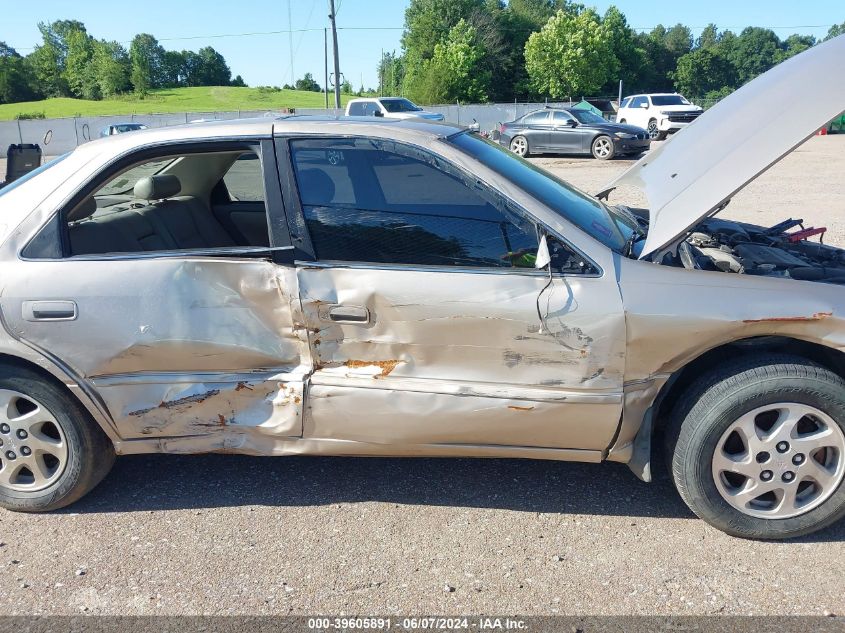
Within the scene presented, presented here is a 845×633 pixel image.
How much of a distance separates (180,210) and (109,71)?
10304 centimetres

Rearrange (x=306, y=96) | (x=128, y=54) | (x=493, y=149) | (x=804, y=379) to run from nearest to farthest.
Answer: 1. (x=804, y=379)
2. (x=493, y=149)
3. (x=306, y=96)
4. (x=128, y=54)

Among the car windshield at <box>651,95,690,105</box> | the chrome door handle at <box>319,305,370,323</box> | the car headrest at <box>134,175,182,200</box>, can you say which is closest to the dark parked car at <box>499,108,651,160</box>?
the car windshield at <box>651,95,690,105</box>

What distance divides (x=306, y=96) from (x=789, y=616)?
87932mm

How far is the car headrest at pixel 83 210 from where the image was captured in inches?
123

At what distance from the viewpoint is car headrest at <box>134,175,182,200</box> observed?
3.69 meters

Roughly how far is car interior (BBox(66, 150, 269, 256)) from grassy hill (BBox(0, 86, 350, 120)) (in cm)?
6487

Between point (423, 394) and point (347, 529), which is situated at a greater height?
point (423, 394)

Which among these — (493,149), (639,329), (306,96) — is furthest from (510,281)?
(306,96)

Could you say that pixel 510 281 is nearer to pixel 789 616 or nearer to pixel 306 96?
pixel 789 616

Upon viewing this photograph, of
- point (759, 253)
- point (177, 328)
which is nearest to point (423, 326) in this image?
point (177, 328)

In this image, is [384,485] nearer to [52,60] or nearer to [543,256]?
[543,256]

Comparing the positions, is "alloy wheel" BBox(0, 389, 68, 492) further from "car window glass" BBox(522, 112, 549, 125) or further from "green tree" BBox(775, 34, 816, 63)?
Answer: "green tree" BBox(775, 34, 816, 63)

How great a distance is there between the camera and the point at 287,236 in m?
2.93

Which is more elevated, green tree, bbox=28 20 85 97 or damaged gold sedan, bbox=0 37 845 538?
green tree, bbox=28 20 85 97
